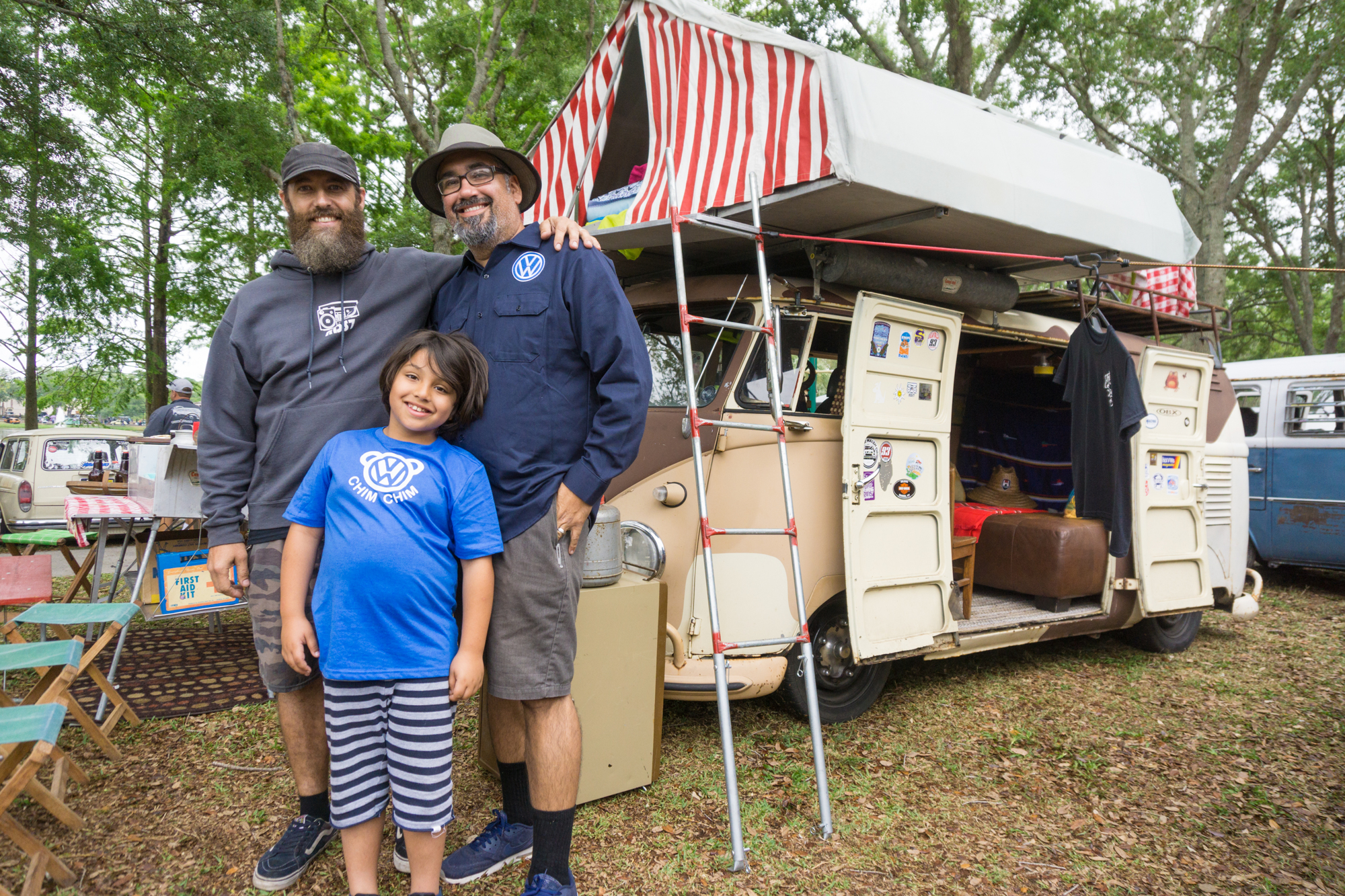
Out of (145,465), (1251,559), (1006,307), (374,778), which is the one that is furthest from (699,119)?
(1251,559)

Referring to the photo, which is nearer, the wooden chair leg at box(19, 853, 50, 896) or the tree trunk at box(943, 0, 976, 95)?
the wooden chair leg at box(19, 853, 50, 896)

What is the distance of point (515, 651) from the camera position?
233cm

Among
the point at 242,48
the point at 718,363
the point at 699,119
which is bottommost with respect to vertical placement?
the point at 718,363

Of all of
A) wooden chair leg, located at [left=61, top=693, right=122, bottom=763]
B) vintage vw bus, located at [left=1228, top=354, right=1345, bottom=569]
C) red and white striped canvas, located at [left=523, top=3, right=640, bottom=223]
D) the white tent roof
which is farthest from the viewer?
the white tent roof

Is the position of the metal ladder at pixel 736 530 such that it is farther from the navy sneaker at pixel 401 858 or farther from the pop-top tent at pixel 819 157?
the navy sneaker at pixel 401 858

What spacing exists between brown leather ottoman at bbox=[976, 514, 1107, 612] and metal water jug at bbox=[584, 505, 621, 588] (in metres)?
3.33

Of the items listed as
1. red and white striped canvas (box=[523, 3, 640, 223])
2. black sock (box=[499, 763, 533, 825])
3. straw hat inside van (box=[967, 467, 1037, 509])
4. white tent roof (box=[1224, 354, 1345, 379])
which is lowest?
black sock (box=[499, 763, 533, 825])

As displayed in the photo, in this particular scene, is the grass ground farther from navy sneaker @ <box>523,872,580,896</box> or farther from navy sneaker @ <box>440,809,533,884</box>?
navy sneaker @ <box>523,872,580,896</box>

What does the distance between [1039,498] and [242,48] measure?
25.8ft

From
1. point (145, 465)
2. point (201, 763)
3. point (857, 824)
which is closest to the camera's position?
point (857, 824)

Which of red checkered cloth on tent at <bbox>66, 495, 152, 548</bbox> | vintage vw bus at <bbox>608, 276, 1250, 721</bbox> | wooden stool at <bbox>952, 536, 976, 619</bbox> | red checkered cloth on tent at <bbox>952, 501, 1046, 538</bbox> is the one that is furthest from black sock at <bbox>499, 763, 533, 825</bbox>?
red checkered cloth on tent at <bbox>952, 501, 1046, 538</bbox>

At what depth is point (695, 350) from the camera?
4184mm

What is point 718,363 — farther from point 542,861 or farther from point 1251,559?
point 1251,559

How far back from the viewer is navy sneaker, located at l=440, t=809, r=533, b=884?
262 cm
